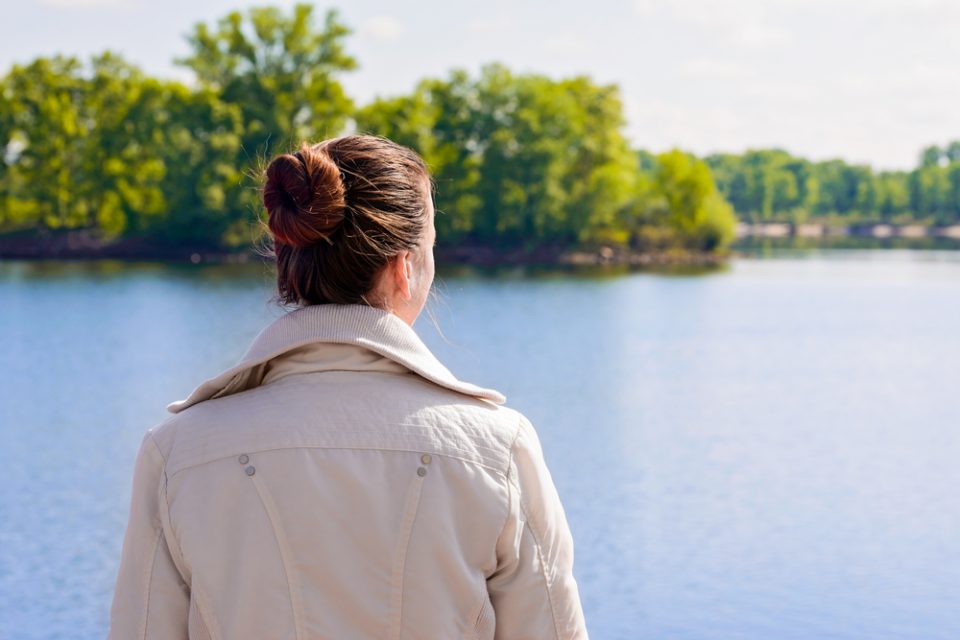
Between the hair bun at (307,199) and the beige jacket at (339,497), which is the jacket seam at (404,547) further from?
the hair bun at (307,199)

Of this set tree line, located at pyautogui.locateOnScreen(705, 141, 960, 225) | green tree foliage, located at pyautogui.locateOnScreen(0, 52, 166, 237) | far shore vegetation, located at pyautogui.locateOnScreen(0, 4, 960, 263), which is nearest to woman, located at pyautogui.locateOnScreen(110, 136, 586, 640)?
far shore vegetation, located at pyautogui.locateOnScreen(0, 4, 960, 263)

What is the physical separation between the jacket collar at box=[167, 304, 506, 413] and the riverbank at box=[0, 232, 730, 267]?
177 feet

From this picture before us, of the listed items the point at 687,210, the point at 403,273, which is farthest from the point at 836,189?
the point at 403,273

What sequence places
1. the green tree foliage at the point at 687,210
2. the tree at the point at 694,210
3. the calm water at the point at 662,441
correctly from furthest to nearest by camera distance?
the tree at the point at 694,210, the green tree foliage at the point at 687,210, the calm water at the point at 662,441

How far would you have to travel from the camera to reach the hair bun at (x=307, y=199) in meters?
1.55

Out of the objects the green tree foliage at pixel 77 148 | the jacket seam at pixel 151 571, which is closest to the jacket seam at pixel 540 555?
the jacket seam at pixel 151 571

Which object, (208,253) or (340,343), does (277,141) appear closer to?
(208,253)

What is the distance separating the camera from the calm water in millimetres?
9883

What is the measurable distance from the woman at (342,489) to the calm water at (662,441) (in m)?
0.68

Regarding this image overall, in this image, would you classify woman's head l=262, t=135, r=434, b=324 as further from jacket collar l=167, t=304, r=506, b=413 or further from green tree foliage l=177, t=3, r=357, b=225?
green tree foliage l=177, t=3, r=357, b=225

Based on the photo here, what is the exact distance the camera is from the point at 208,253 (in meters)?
56.5

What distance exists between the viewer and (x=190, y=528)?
1.53m

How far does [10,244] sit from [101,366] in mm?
38155

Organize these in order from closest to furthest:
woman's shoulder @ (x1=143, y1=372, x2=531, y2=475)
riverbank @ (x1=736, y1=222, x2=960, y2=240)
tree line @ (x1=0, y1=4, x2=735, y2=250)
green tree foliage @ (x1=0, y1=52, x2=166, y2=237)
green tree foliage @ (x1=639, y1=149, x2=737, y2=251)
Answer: woman's shoulder @ (x1=143, y1=372, x2=531, y2=475) < tree line @ (x1=0, y1=4, x2=735, y2=250) < green tree foliage @ (x1=0, y1=52, x2=166, y2=237) < green tree foliage @ (x1=639, y1=149, x2=737, y2=251) < riverbank @ (x1=736, y1=222, x2=960, y2=240)
